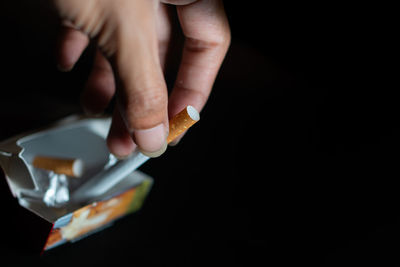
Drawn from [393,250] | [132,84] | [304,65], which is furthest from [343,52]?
[132,84]

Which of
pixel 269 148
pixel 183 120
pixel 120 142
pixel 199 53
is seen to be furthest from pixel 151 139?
pixel 269 148

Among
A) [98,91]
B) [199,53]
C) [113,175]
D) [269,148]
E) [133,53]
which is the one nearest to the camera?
[133,53]

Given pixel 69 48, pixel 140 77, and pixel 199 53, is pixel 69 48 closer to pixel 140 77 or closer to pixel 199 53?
pixel 199 53

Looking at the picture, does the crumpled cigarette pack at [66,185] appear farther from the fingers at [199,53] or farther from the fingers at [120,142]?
the fingers at [199,53]

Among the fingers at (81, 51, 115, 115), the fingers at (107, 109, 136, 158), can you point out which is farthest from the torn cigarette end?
the fingers at (81, 51, 115, 115)

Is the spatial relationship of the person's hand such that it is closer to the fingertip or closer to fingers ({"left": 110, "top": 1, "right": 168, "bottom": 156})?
fingers ({"left": 110, "top": 1, "right": 168, "bottom": 156})

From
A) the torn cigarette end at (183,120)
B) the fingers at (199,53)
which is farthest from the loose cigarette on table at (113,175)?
the fingers at (199,53)
